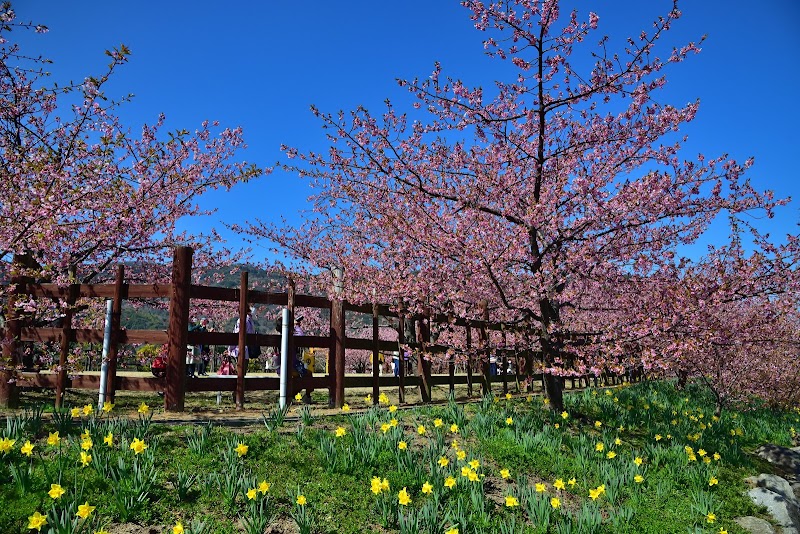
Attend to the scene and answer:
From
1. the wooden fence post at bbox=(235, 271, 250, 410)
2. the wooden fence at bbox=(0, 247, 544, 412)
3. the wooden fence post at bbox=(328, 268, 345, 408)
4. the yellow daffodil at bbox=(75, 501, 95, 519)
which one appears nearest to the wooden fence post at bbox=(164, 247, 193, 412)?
the wooden fence at bbox=(0, 247, 544, 412)

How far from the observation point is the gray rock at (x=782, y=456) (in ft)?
31.0

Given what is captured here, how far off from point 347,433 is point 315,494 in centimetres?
154

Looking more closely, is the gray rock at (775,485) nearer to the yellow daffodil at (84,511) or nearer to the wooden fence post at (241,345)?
the wooden fence post at (241,345)

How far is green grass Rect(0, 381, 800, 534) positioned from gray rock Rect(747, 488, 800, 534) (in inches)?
8.1

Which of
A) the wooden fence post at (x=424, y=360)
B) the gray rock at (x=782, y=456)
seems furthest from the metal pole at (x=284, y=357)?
the gray rock at (x=782, y=456)

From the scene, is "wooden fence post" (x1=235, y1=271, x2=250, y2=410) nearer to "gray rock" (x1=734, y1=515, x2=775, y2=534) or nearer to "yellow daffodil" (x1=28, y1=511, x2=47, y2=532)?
"yellow daffodil" (x1=28, y1=511, x2=47, y2=532)

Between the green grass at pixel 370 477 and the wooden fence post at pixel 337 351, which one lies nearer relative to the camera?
the green grass at pixel 370 477

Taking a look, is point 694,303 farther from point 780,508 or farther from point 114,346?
point 114,346

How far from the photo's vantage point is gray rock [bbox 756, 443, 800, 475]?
31.0 ft

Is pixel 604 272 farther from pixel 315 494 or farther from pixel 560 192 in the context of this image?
pixel 315 494

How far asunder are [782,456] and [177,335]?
10827mm

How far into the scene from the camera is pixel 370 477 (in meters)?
5.35

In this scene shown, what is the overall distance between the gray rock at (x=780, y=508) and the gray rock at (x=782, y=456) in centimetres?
292

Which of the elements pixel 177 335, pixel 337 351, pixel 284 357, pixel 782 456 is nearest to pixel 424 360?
pixel 337 351
